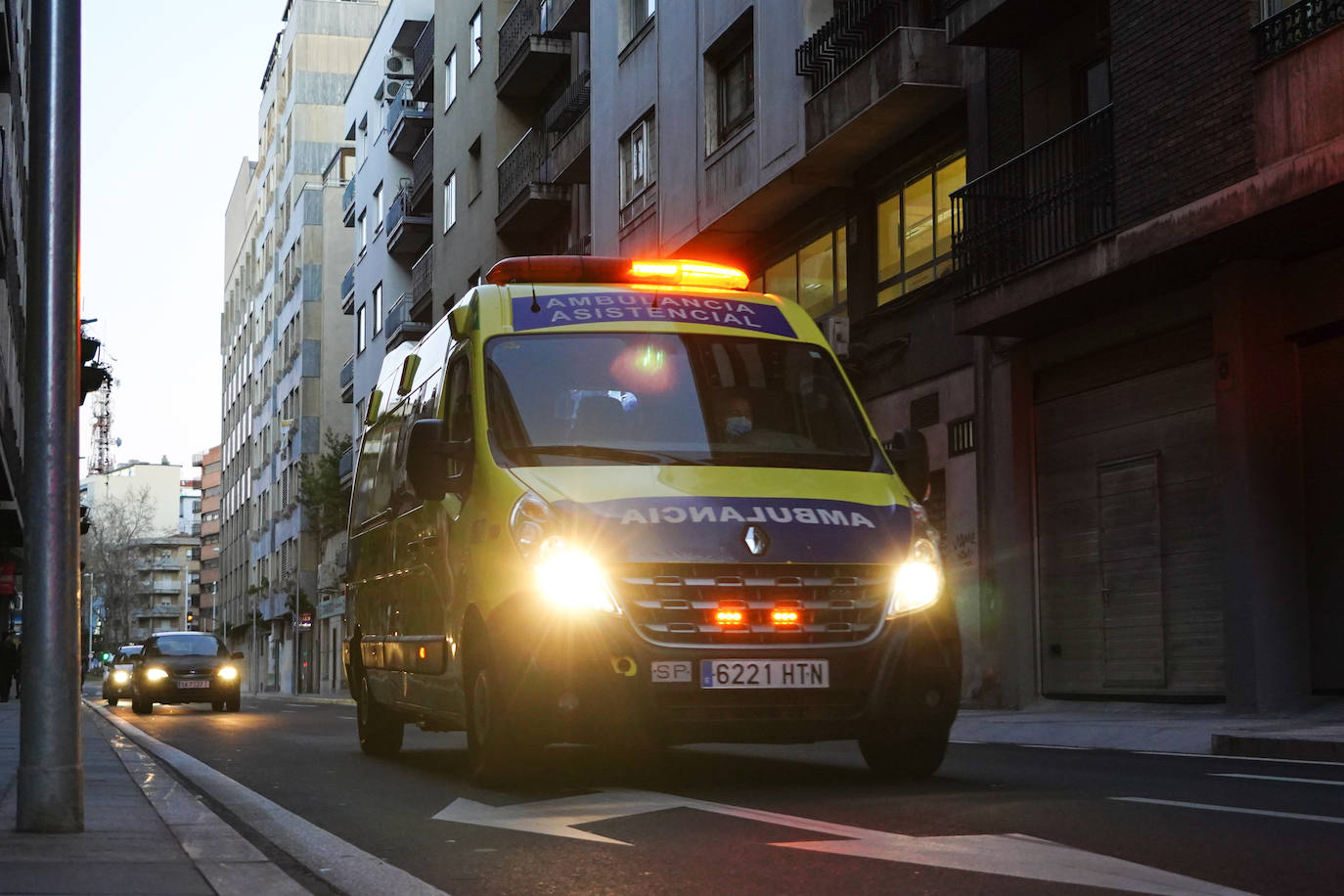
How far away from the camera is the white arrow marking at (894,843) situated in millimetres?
5562

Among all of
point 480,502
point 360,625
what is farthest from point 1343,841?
point 360,625

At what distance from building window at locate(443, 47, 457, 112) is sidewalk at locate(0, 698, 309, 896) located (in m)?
42.6

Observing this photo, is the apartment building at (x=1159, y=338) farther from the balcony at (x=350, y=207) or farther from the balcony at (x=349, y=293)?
the balcony at (x=350, y=207)

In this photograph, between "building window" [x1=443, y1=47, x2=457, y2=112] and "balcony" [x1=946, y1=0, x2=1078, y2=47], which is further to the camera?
"building window" [x1=443, y1=47, x2=457, y2=112]

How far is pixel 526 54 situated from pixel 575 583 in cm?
3315

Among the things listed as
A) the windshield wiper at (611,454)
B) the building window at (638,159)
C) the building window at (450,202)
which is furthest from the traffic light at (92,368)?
the windshield wiper at (611,454)

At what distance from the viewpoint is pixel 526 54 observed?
40.2 metres

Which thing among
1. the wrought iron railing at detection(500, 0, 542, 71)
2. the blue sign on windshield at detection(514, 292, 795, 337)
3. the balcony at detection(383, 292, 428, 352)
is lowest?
the blue sign on windshield at detection(514, 292, 795, 337)

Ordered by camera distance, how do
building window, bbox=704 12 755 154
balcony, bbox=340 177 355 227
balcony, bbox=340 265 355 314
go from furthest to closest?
balcony, bbox=340 177 355 227
balcony, bbox=340 265 355 314
building window, bbox=704 12 755 154

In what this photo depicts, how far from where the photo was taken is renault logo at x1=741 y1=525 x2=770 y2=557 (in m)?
8.52

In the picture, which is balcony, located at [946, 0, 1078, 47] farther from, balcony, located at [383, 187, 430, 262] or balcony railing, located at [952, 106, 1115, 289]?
balcony, located at [383, 187, 430, 262]

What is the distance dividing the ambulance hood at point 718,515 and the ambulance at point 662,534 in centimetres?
1

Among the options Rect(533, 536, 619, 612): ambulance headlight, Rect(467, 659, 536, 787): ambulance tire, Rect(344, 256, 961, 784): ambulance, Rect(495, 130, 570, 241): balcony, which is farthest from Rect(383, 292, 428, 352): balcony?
Rect(533, 536, 619, 612): ambulance headlight

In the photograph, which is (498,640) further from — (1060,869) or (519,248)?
(519,248)
